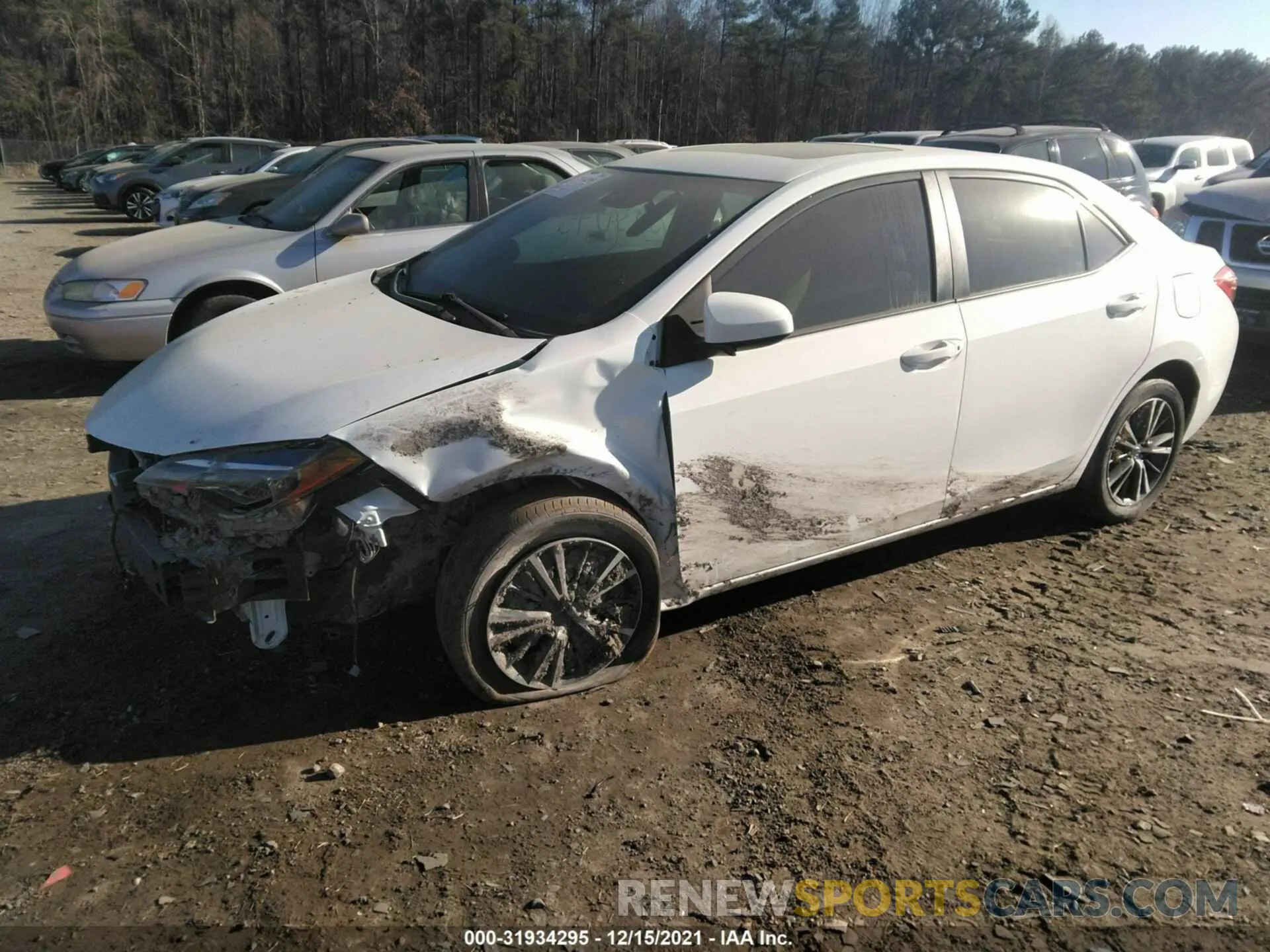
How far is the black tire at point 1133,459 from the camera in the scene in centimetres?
454

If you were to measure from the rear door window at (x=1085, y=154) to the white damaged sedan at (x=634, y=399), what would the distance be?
28.4ft

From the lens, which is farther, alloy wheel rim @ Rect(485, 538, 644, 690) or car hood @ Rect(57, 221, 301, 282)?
car hood @ Rect(57, 221, 301, 282)

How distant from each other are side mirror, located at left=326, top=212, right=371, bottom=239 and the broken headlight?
4368 millimetres

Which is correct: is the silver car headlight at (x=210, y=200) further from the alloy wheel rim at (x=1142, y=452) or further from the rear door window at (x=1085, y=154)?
the alloy wheel rim at (x=1142, y=452)

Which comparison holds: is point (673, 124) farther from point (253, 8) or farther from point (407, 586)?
point (407, 586)

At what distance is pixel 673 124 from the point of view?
67.9 m

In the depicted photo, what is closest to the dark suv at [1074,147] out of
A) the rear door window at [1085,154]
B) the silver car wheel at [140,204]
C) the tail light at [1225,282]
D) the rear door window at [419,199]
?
A: the rear door window at [1085,154]

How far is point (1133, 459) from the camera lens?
4.71m

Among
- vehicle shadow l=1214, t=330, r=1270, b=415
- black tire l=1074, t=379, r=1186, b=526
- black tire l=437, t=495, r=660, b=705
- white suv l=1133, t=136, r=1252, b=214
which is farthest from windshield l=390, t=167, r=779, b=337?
white suv l=1133, t=136, r=1252, b=214

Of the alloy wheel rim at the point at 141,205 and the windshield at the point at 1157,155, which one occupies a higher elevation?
the windshield at the point at 1157,155

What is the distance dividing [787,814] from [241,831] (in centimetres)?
154

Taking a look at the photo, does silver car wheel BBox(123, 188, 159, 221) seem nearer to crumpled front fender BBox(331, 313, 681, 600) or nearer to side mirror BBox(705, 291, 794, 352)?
crumpled front fender BBox(331, 313, 681, 600)

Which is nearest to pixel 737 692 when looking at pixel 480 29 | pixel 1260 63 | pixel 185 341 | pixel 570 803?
pixel 570 803

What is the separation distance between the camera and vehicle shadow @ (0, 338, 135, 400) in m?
7.11
